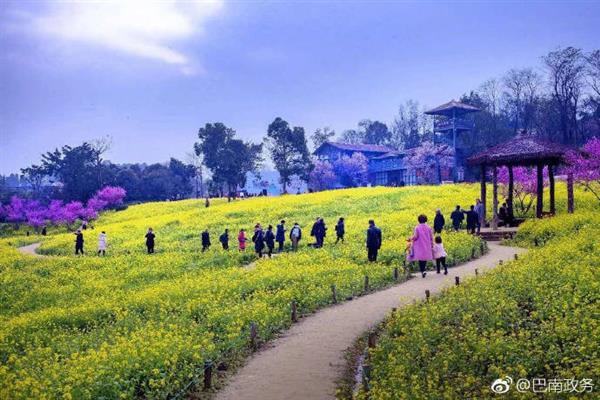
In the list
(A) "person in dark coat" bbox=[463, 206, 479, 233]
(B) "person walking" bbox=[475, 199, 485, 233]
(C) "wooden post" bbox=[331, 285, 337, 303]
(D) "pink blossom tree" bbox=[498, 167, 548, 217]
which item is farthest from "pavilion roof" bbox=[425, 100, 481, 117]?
(C) "wooden post" bbox=[331, 285, 337, 303]

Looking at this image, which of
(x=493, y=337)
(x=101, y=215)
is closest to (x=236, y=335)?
(x=493, y=337)

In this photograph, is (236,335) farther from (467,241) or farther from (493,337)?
(467,241)

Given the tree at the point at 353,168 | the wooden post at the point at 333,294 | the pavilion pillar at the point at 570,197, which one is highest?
the tree at the point at 353,168

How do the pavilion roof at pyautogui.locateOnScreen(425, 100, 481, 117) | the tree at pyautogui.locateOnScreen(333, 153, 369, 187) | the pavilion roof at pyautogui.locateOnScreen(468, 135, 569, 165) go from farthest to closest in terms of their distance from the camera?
the tree at pyautogui.locateOnScreen(333, 153, 369, 187), the pavilion roof at pyautogui.locateOnScreen(425, 100, 481, 117), the pavilion roof at pyautogui.locateOnScreen(468, 135, 569, 165)

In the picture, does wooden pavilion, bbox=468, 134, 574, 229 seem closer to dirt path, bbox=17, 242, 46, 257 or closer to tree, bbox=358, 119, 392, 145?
dirt path, bbox=17, 242, 46, 257

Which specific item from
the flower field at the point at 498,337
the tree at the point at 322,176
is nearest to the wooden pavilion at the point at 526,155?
the flower field at the point at 498,337

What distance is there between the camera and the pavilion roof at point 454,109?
2795 inches

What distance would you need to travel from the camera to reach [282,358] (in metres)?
11.2

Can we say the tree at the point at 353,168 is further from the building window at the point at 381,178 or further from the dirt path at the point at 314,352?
the dirt path at the point at 314,352

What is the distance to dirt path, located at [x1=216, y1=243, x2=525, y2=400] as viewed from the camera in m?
9.41

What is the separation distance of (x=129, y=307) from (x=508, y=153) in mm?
22205

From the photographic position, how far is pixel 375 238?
21.5m

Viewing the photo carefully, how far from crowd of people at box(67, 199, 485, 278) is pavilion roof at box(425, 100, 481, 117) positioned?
140 feet

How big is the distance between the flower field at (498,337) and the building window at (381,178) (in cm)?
7293
